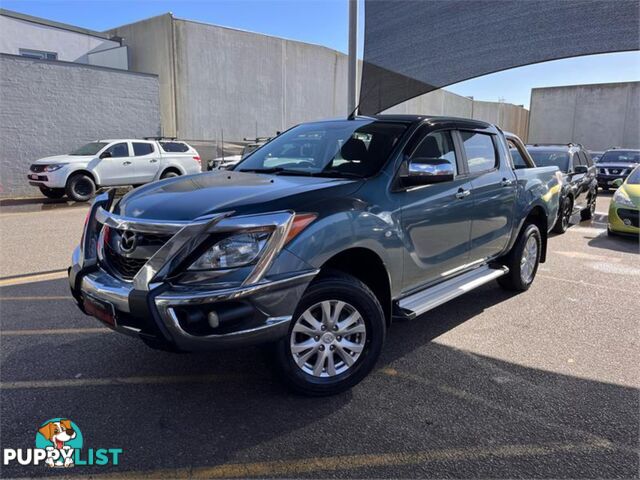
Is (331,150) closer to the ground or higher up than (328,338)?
higher up

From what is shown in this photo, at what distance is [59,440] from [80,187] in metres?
13.3

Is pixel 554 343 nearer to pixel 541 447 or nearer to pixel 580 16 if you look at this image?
pixel 541 447

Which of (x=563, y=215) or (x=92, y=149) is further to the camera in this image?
(x=92, y=149)

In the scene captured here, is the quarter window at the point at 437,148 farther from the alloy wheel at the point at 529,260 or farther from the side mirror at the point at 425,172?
the alloy wheel at the point at 529,260

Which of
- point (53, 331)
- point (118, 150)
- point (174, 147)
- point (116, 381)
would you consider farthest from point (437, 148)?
point (174, 147)

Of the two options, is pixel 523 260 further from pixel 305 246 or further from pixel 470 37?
pixel 470 37

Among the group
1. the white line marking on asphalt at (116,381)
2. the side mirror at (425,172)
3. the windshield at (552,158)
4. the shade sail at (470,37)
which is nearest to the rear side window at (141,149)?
the shade sail at (470,37)

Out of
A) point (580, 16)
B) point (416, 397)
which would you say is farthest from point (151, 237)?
point (580, 16)

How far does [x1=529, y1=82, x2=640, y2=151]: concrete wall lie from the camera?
41.8 meters

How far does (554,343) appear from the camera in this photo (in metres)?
4.20

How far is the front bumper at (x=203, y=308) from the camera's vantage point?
2645 mm

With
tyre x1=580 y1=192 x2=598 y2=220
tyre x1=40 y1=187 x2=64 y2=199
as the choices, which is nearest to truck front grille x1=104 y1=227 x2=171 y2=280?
tyre x1=580 y1=192 x2=598 y2=220

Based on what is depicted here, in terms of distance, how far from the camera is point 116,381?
135 inches

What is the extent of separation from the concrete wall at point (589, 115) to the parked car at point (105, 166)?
128 feet
